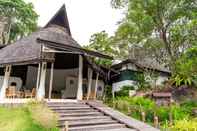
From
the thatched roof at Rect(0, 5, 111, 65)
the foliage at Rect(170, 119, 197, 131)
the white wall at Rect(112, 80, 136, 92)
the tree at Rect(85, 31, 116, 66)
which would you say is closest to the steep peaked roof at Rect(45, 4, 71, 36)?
the thatched roof at Rect(0, 5, 111, 65)

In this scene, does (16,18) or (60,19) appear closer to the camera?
(60,19)

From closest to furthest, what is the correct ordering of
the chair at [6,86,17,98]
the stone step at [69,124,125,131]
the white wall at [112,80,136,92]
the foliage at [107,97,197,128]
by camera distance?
the stone step at [69,124,125,131] → the foliage at [107,97,197,128] → the chair at [6,86,17,98] → the white wall at [112,80,136,92]

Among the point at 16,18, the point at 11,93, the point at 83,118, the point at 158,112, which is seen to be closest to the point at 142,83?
the point at 158,112

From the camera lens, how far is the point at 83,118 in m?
11.5

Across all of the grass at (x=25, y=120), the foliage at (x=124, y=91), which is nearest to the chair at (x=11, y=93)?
the grass at (x=25, y=120)

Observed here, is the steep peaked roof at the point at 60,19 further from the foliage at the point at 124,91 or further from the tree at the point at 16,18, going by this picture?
the tree at the point at 16,18

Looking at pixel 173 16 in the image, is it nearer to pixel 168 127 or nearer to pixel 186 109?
pixel 186 109

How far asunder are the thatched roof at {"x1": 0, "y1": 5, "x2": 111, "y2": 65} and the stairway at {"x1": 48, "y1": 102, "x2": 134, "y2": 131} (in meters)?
3.11

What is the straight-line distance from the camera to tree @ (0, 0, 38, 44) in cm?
3544

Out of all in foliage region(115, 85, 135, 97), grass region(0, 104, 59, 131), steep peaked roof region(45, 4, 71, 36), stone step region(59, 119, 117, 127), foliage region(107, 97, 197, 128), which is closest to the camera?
grass region(0, 104, 59, 131)

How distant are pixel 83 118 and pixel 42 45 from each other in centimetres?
540

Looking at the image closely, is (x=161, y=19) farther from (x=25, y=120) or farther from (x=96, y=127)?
(x=25, y=120)

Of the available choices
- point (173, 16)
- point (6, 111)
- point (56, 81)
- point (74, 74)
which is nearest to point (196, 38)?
point (173, 16)

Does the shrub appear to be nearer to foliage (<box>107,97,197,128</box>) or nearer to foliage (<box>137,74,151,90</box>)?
foliage (<box>107,97,197,128</box>)
